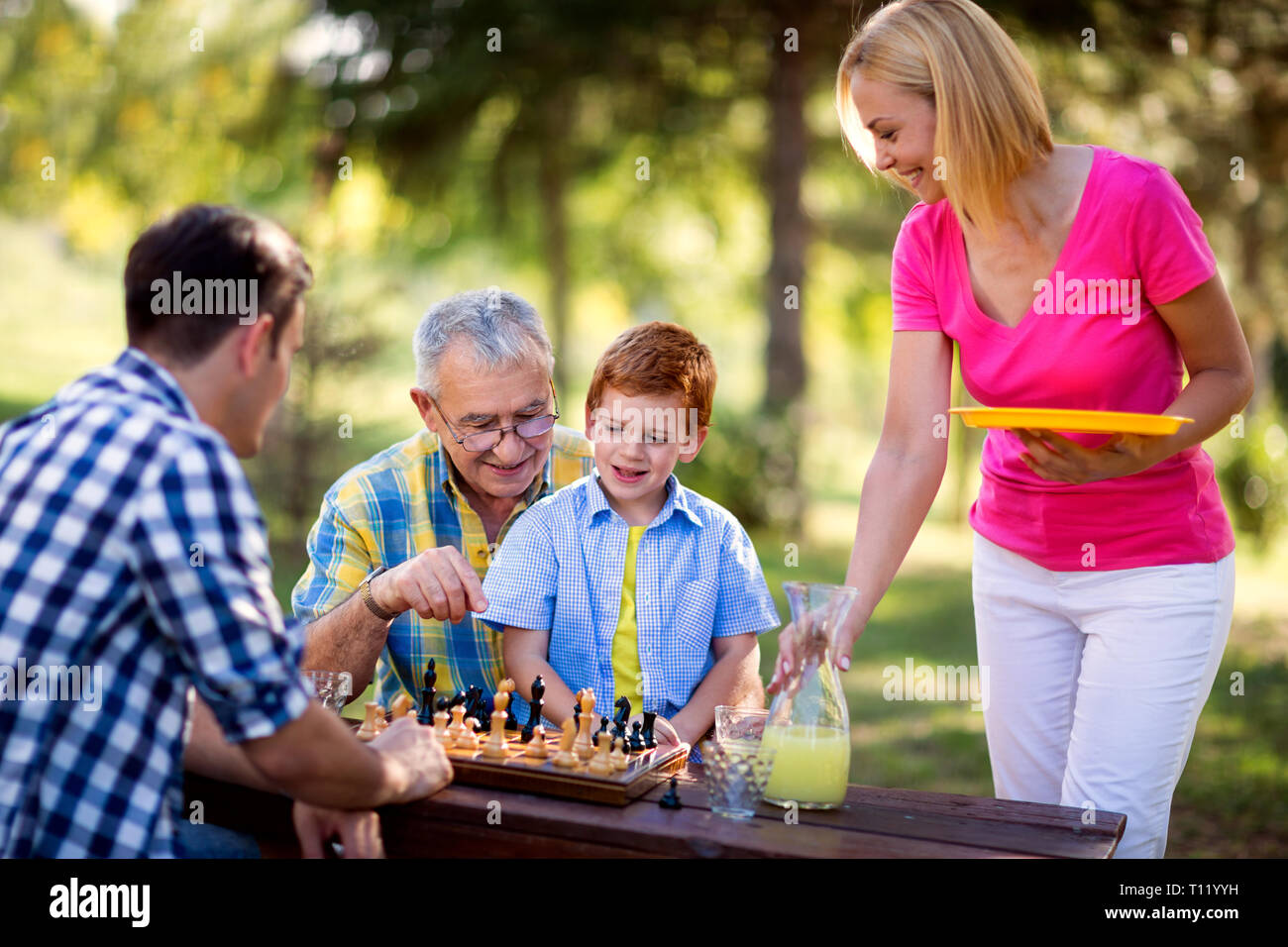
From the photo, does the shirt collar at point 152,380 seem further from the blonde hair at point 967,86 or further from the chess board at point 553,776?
the blonde hair at point 967,86

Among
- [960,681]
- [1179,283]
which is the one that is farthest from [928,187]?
[960,681]

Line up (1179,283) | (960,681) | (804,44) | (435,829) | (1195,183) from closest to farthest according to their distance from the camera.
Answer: (435,829)
(1179,283)
(960,681)
(804,44)
(1195,183)

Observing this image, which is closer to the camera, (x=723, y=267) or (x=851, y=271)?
(x=851, y=271)

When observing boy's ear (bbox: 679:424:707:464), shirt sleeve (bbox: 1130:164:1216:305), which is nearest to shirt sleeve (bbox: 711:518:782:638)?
boy's ear (bbox: 679:424:707:464)

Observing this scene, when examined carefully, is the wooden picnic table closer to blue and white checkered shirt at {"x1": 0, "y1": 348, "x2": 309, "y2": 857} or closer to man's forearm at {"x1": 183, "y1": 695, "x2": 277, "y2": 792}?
man's forearm at {"x1": 183, "y1": 695, "x2": 277, "y2": 792}

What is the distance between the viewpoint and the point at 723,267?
83.4ft

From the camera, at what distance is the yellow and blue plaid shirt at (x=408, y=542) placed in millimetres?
3230

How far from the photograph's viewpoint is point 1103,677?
267 cm

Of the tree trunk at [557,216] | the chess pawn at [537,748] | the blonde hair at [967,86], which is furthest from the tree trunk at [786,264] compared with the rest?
the chess pawn at [537,748]

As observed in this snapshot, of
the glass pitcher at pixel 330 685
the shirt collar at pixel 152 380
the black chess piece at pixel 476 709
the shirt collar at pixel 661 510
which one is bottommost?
the black chess piece at pixel 476 709

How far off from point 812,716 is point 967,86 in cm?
139
